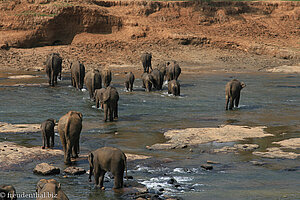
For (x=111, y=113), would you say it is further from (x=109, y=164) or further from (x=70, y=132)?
(x=109, y=164)

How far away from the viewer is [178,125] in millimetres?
16891

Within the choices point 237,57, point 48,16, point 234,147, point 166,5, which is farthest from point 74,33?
point 234,147

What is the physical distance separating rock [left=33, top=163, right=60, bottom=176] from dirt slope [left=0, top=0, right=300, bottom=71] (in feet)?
92.9

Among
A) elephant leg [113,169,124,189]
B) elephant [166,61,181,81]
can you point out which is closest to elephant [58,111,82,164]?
elephant leg [113,169,124,189]

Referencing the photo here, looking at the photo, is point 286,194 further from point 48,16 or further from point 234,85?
point 48,16

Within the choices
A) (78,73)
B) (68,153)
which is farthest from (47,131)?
(78,73)

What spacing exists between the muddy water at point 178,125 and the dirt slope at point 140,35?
29.6 ft

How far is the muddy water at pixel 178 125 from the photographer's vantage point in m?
9.96

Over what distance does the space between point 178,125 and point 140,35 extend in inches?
1193

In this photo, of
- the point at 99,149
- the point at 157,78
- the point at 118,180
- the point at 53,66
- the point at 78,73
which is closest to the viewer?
the point at 118,180

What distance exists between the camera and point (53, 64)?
89.8 ft

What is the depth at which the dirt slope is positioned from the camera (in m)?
42.3

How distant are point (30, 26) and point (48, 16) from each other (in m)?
1.81

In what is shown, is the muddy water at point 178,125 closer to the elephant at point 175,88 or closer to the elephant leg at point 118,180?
the elephant leg at point 118,180
